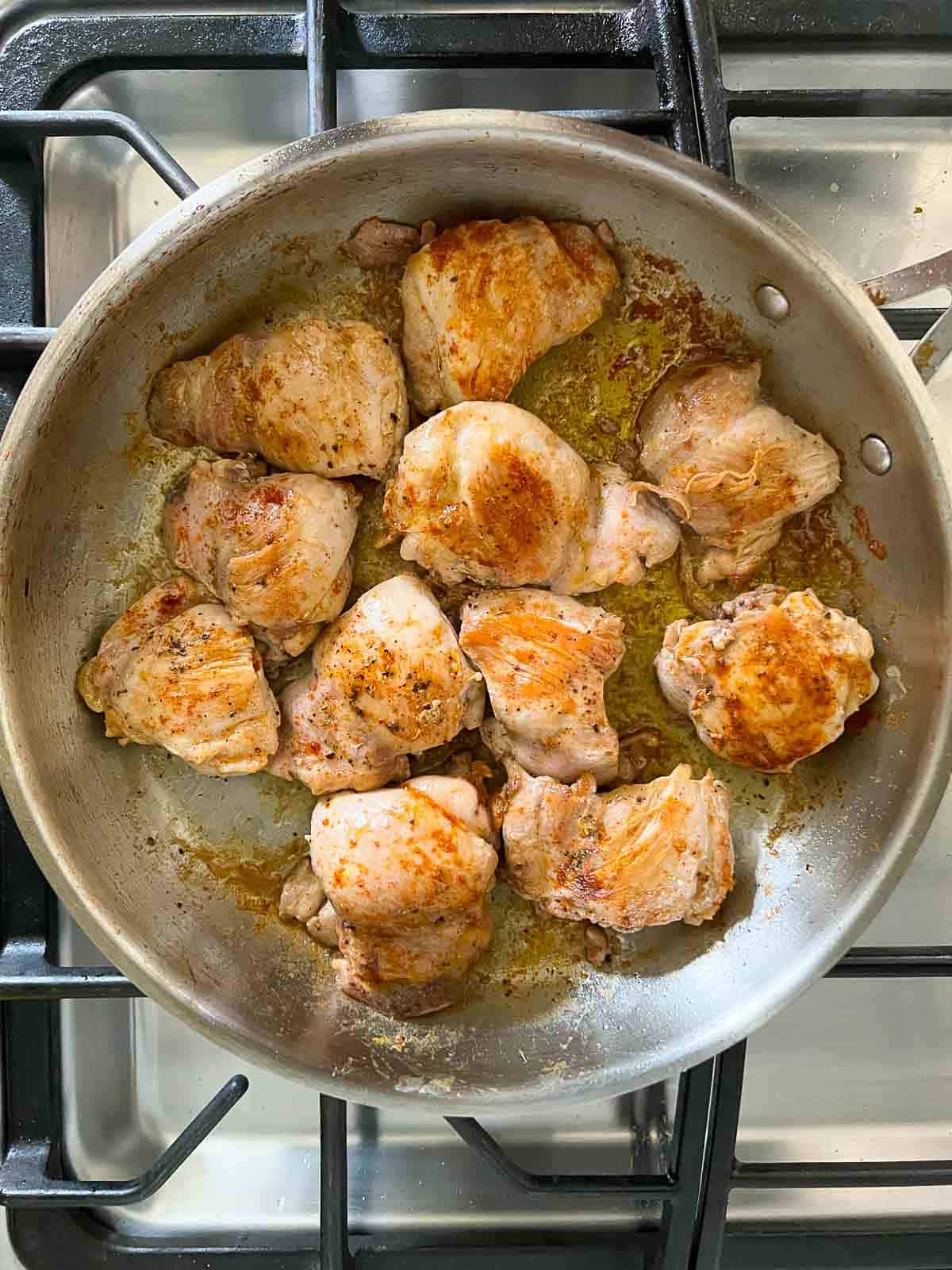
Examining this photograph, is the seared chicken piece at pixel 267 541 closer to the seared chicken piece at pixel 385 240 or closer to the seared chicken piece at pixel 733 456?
the seared chicken piece at pixel 385 240

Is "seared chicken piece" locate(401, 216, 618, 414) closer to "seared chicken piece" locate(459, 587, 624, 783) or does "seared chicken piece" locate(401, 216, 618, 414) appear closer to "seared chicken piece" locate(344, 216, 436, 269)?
"seared chicken piece" locate(344, 216, 436, 269)

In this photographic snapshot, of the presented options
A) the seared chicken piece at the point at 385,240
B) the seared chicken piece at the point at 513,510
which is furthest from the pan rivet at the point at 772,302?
the seared chicken piece at the point at 385,240

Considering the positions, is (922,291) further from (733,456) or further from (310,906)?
(310,906)

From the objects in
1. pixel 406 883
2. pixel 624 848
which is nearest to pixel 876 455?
pixel 624 848

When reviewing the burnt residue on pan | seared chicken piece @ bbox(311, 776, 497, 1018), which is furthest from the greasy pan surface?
seared chicken piece @ bbox(311, 776, 497, 1018)

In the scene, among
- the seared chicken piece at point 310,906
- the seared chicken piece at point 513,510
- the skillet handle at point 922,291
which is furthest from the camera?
the seared chicken piece at point 310,906

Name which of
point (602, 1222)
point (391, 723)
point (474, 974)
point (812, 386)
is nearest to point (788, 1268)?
point (602, 1222)
